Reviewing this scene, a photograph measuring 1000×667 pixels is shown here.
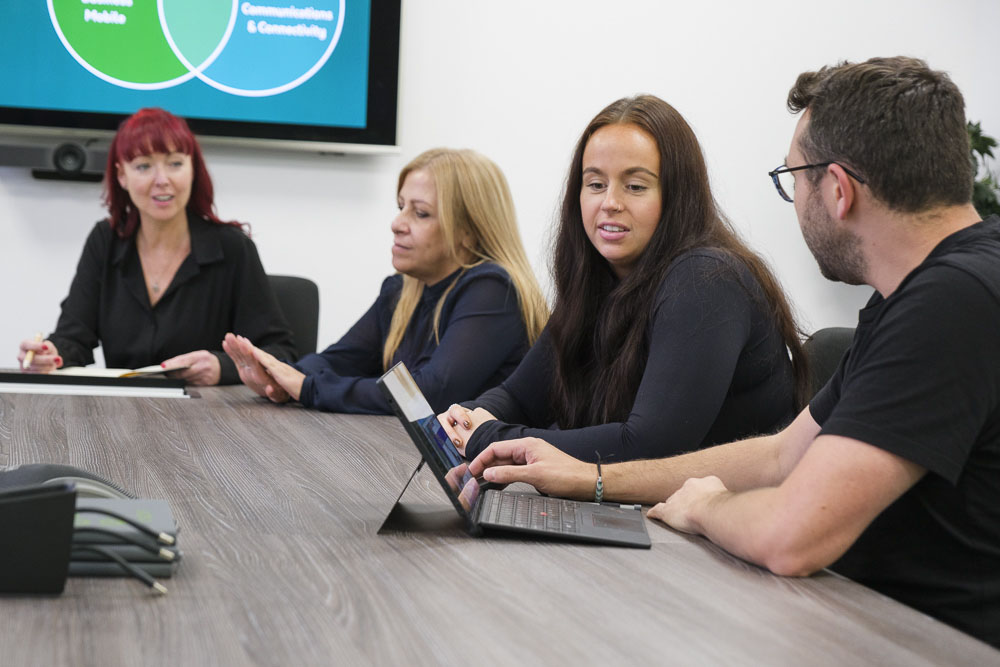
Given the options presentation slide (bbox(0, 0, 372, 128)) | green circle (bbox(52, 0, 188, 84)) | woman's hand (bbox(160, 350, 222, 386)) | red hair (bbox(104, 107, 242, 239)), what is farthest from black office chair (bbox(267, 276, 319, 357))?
green circle (bbox(52, 0, 188, 84))

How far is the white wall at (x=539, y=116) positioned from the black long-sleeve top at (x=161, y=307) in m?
0.96

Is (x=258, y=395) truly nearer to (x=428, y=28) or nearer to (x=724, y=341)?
(x=724, y=341)

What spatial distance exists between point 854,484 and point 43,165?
3460 mm

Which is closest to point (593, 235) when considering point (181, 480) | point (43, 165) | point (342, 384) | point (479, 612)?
point (342, 384)

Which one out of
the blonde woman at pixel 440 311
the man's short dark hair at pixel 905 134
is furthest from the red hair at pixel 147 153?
the man's short dark hair at pixel 905 134

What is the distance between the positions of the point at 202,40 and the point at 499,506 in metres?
3.06

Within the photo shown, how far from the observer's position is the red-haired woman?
303 centimetres

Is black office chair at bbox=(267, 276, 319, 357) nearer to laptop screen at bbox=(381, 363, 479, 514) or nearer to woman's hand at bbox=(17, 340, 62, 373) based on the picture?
woman's hand at bbox=(17, 340, 62, 373)

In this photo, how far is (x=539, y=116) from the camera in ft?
14.1

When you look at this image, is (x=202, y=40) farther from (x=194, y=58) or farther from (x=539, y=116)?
(x=539, y=116)

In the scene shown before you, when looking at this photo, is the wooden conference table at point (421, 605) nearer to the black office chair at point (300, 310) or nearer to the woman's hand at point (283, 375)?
the woman's hand at point (283, 375)

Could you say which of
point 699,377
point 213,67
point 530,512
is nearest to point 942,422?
point 530,512

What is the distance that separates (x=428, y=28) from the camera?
415 centimetres

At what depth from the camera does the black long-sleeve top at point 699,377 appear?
167 centimetres
